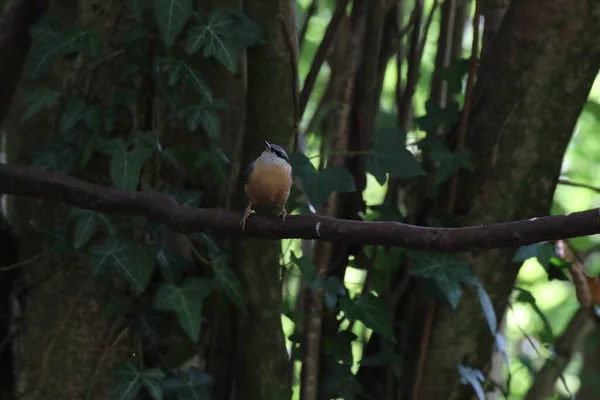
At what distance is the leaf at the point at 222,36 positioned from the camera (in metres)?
2.09

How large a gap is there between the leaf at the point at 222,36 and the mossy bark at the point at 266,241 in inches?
3.4

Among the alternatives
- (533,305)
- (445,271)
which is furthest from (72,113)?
(533,305)

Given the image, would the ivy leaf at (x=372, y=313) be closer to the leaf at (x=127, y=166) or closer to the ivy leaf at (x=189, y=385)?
the ivy leaf at (x=189, y=385)

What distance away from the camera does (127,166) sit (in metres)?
2.05

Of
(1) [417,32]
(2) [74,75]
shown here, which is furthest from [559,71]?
(2) [74,75]

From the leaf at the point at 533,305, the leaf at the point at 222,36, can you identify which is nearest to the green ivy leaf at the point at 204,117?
the leaf at the point at 222,36

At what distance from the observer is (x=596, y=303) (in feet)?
7.79

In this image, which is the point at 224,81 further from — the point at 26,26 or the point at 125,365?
the point at 125,365

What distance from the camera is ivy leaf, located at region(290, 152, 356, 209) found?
2098 millimetres

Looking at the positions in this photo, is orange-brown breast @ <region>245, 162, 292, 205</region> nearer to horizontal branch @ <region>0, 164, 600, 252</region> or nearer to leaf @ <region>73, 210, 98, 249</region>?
horizontal branch @ <region>0, 164, 600, 252</region>

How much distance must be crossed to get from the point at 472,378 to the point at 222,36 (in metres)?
1.21

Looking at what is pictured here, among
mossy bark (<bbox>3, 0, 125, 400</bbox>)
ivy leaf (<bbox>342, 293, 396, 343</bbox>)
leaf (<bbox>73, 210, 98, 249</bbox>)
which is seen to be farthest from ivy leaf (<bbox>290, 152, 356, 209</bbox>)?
mossy bark (<bbox>3, 0, 125, 400</bbox>)

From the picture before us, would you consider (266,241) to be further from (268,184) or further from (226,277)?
(268,184)

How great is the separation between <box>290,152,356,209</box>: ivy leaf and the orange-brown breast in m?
0.23
